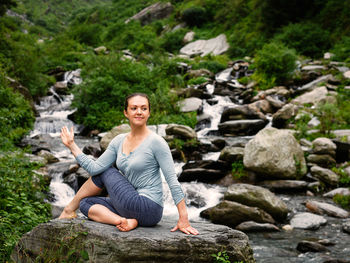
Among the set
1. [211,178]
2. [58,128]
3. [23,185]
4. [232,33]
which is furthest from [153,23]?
[23,185]

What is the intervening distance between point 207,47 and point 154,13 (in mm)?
16108

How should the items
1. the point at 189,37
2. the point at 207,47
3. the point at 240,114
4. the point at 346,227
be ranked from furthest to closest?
the point at 189,37
the point at 207,47
the point at 240,114
the point at 346,227

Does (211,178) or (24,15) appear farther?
(24,15)

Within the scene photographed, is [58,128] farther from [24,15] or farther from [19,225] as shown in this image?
[24,15]

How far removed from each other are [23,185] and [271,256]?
179 inches

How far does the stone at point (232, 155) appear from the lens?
10.0m

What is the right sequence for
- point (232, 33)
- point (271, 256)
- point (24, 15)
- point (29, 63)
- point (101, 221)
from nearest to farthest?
1. point (101, 221)
2. point (271, 256)
3. point (29, 63)
4. point (232, 33)
5. point (24, 15)

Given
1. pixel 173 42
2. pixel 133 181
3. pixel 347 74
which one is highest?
pixel 173 42

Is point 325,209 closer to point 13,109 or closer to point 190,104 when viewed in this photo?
point 13,109

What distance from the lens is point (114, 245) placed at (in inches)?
112

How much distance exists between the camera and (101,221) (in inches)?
127

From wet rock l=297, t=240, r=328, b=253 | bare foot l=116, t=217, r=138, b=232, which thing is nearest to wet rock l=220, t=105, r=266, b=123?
wet rock l=297, t=240, r=328, b=253

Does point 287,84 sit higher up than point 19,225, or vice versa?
point 287,84

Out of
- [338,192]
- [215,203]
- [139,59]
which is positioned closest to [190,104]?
[215,203]
